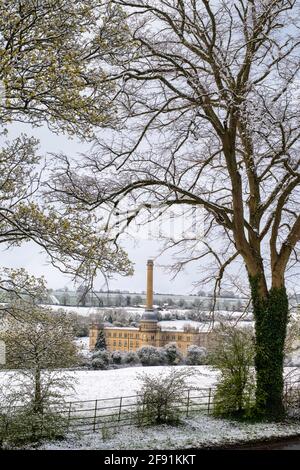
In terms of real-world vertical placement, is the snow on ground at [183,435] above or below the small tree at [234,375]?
below

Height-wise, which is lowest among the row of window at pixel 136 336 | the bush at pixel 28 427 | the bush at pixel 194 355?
the row of window at pixel 136 336

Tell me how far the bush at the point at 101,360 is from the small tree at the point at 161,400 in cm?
→ 1783

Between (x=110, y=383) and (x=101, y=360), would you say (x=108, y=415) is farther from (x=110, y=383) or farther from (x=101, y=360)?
(x=101, y=360)

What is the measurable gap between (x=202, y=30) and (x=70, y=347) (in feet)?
28.5

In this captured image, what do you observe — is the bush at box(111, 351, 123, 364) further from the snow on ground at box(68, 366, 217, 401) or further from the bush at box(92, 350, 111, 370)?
the snow on ground at box(68, 366, 217, 401)

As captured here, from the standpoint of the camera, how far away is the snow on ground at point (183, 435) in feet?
31.4

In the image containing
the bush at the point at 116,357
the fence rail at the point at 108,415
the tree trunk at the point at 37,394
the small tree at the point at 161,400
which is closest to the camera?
the fence rail at the point at 108,415

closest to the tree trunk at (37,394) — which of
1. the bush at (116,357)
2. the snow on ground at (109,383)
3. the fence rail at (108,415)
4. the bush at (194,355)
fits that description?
the fence rail at (108,415)

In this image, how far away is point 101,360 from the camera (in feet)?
96.5

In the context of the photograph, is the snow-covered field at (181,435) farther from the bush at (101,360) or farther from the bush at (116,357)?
the bush at (116,357)

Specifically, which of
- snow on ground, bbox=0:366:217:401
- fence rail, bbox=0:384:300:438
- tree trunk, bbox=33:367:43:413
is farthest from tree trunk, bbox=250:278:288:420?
tree trunk, bbox=33:367:43:413

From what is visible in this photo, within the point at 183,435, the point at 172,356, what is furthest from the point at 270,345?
the point at 172,356

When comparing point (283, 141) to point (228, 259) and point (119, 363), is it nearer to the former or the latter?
point (228, 259)

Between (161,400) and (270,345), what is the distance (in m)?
3.25
